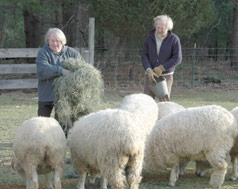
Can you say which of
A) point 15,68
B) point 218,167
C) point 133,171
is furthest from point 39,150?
point 15,68

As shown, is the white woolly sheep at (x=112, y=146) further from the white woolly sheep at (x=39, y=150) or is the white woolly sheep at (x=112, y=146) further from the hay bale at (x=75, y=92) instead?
the hay bale at (x=75, y=92)

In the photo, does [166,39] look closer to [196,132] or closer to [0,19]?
[196,132]

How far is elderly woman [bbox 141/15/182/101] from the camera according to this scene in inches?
261

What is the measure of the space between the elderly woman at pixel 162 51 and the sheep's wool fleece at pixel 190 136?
1.51 metres

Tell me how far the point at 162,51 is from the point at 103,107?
3.93 metres

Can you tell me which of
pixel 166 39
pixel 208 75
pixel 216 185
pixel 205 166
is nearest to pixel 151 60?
pixel 166 39

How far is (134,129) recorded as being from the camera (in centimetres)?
430

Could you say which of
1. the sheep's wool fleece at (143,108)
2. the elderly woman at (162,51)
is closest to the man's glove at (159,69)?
the elderly woman at (162,51)

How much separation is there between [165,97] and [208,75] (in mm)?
9410

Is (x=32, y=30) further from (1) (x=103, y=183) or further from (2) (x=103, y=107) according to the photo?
(1) (x=103, y=183)

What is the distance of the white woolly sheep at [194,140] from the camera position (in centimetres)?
492

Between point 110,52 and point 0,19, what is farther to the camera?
point 0,19

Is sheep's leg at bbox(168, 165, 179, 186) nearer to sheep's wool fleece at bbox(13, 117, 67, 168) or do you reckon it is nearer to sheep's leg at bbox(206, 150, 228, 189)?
sheep's leg at bbox(206, 150, 228, 189)

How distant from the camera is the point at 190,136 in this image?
5047 millimetres
